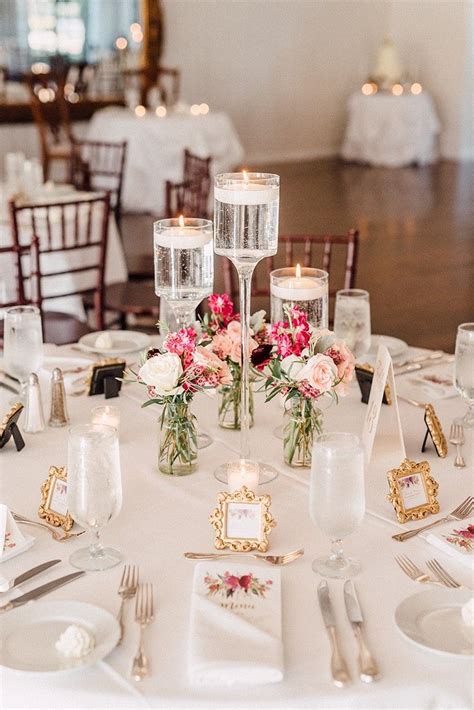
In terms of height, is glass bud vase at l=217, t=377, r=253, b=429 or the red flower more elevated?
glass bud vase at l=217, t=377, r=253, b=429

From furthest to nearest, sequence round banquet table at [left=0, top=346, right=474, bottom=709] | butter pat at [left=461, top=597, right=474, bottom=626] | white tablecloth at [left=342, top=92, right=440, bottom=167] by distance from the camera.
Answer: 1. white tablecloth at [left=342, top=92, right=440, bottom=167]
2. butter pat at [left=461, top=597, right=474, bottom=626]
3. round banquet table at [left=0, top=346, right=474, bottom=709]

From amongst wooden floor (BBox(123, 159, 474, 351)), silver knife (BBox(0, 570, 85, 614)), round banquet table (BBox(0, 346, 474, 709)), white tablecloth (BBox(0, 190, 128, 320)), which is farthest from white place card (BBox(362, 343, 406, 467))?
wooden floor (BBox(123, 159, 474, 351))

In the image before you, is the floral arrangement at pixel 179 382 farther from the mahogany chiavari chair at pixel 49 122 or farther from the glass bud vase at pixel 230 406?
the mahogany chiavari chair at pixel 49 122

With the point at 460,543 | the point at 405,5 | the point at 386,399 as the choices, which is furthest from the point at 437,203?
the point at 460,543

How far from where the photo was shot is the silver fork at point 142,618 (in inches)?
44.6

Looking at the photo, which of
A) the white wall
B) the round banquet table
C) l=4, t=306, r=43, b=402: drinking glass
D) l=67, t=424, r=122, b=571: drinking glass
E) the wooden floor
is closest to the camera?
the round banquet table

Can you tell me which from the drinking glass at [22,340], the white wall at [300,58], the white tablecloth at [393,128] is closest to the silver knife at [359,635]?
the drinking glass at [22,340]

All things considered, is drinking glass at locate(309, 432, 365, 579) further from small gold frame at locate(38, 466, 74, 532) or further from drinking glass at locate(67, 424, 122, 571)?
small gold frame at locate(38, 466, 74, 532)

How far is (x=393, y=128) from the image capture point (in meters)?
11.0

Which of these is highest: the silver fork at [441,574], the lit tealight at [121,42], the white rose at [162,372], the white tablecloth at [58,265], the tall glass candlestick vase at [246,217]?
the lit tealight at [121,42]

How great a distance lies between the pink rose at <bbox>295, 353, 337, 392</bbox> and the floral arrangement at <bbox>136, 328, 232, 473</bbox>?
0.16 metres

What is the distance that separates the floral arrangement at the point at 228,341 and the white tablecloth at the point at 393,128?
955 cm

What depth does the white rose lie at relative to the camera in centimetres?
161

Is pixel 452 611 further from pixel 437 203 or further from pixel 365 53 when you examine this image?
pixel 365 53
